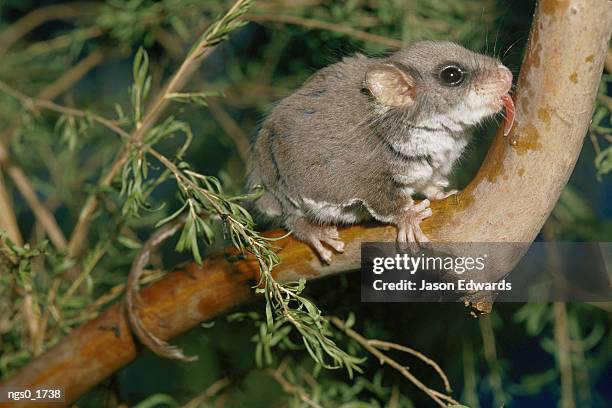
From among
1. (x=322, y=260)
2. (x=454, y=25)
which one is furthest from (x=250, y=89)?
(x=322, y=260)

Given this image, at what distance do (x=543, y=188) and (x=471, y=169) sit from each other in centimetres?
117

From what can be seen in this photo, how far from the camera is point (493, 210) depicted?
158 cm

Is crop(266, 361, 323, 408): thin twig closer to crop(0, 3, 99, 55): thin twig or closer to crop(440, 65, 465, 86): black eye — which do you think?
crop(440, 65, 465, 86): black eye

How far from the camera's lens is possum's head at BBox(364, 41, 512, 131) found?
1837 mm

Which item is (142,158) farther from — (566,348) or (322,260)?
(566,348)

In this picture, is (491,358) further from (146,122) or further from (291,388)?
(146,122)

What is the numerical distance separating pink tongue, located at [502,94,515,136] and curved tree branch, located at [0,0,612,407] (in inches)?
0.9

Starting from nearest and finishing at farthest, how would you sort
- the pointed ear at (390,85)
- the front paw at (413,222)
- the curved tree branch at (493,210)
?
1. the curved tree branch at (493,210)
2. the front paw at (413,222)
3. the pointed ear at (390,85)

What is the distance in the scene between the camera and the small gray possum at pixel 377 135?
185cm

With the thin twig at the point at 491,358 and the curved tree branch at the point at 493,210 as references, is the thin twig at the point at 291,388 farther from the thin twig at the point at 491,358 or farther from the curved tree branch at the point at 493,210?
the thin twig at the point at 491,358

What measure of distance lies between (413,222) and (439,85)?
411mm

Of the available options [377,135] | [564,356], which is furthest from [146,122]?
[564,356]

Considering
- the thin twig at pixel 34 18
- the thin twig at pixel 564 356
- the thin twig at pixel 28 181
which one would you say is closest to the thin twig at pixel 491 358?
the thin twig at pixel 564 356

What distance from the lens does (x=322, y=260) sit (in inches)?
72.6
